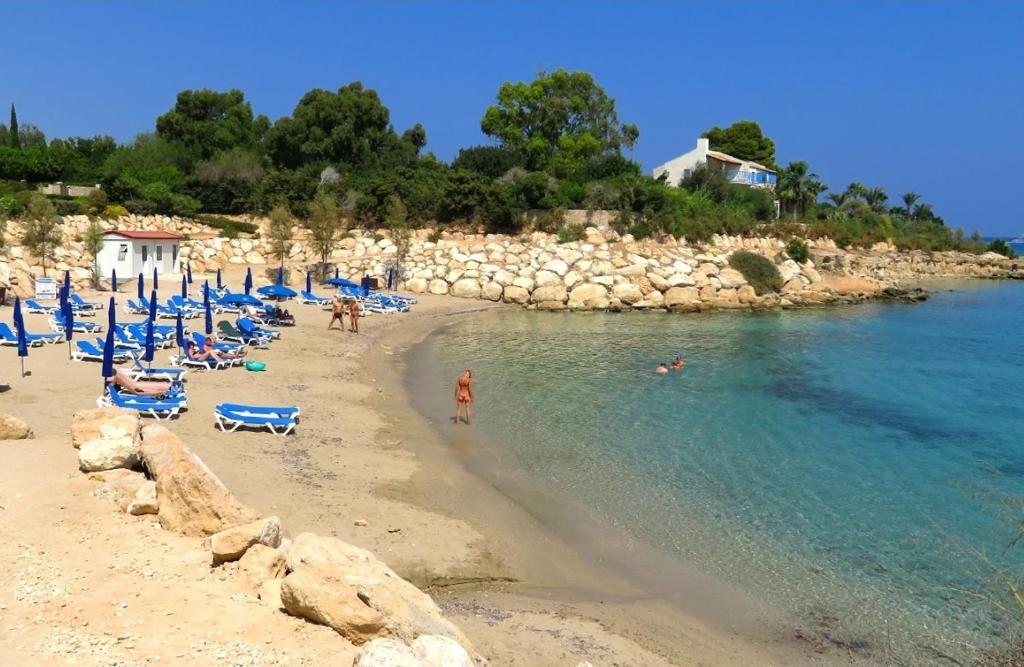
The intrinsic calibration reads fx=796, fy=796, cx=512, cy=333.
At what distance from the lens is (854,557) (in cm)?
1180

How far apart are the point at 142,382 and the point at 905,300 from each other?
46.1 metres

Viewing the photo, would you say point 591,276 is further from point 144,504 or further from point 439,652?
point 439,652

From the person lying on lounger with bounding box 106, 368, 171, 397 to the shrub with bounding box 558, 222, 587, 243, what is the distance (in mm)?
34832

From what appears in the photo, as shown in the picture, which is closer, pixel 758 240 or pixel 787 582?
pixel 787 582

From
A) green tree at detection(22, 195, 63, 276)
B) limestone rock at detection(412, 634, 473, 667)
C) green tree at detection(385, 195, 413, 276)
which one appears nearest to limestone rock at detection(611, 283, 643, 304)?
green tree at detection(385, 195, 413, 276)

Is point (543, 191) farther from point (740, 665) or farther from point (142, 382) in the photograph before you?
point (740, 665)

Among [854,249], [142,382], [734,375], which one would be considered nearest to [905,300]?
[854,249]

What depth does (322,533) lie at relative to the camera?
35.2 feet

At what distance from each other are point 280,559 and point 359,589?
1.54 metres

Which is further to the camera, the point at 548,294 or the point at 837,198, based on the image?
the point at 837,198

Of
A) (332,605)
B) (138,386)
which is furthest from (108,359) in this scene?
(332,605)

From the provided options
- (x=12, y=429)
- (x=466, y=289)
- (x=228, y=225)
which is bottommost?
(x=12, y=429)

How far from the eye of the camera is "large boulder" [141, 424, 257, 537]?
29.2ft

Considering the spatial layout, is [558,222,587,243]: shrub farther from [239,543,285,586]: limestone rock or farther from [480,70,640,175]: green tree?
[239,543,285,586]: limestone rock
